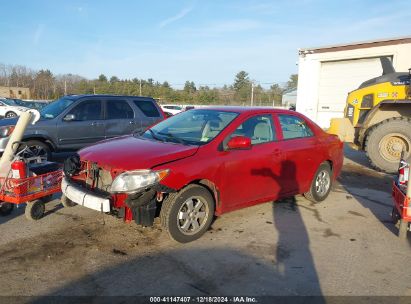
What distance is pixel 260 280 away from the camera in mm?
3420

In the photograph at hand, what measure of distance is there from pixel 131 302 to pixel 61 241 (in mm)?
1623

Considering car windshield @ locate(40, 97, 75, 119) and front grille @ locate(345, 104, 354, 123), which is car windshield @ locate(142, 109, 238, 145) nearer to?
car windshield @ locate(40, 97, 75, 119)

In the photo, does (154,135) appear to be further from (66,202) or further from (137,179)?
(66,202)

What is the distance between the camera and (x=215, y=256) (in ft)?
12.8

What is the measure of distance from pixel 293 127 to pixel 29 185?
3954 mm

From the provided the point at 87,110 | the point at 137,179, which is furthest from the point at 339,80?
the point at 137,179

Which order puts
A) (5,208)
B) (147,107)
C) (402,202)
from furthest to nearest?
(147,107)
(5,208)
(402,202)

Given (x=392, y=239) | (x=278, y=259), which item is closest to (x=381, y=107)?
(x=392, y=239)

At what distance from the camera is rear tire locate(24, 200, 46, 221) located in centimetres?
479

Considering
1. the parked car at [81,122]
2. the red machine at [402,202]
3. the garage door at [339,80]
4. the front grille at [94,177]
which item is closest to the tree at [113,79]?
the garage door at [339,80]

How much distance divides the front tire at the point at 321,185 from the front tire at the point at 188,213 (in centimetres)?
236

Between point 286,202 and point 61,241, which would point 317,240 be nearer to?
point 286,202

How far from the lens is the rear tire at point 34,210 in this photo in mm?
4793

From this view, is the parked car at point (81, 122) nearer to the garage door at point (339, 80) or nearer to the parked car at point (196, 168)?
the parked car at point (196, 168)
